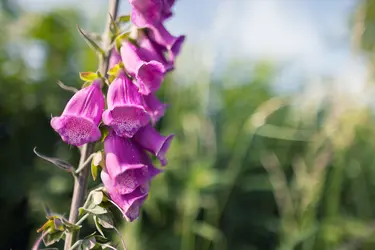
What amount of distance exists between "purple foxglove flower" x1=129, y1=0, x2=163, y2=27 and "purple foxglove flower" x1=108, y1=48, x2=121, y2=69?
41 millimetres

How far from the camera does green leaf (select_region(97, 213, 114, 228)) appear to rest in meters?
0.65

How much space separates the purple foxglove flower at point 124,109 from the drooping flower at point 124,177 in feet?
0.09

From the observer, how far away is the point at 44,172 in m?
1.64

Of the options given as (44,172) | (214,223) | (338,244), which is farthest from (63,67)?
(338,244)

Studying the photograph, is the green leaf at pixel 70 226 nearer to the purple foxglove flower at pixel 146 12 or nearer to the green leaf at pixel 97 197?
the green leaf at pixel 97 197

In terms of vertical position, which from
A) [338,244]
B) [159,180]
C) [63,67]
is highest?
[63,67]

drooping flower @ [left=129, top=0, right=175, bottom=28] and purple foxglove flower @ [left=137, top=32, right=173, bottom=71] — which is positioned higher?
drooping flower @ [left=129, top=0, right=175, bottom=28]

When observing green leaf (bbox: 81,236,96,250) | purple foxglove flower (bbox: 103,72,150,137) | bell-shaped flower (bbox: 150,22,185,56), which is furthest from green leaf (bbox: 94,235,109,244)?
bell-shaped flower (bbox: 150,22,185,56)

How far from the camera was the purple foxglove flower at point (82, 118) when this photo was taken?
2.05 ft

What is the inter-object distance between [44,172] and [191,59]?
78cm

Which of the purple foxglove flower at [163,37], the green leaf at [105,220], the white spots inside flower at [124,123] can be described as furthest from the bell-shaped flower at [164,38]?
the green leaf at [105,220]

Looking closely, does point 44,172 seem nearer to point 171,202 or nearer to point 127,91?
point 171,202

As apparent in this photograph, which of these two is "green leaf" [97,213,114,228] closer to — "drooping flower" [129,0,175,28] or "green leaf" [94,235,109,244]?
"green leaf" [94,235,109,244]

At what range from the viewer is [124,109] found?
630mm
